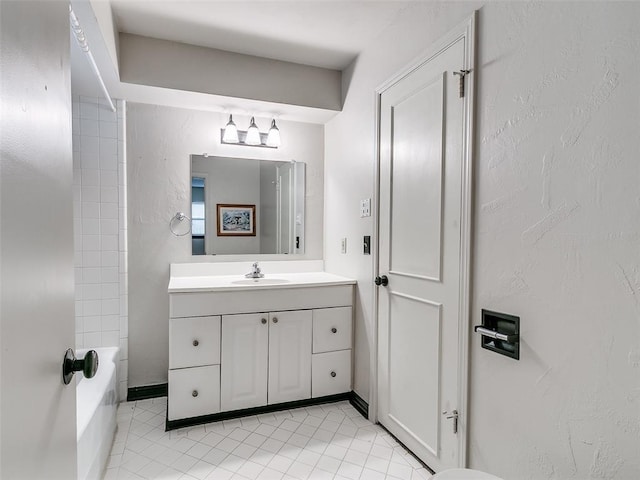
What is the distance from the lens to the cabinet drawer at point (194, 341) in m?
2.04

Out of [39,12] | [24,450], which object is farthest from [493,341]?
[39,12]

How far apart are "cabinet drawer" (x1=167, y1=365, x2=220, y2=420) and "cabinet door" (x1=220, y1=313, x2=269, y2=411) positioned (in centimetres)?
5

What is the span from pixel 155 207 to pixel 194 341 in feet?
3.28

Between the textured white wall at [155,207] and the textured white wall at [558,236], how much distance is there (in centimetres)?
181

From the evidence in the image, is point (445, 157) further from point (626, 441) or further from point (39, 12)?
point (39, 12)

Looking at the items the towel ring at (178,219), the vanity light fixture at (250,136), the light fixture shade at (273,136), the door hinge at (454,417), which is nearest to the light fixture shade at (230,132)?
the vanity light fixture at (250,136)

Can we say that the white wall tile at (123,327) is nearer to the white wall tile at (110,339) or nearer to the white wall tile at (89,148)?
the white wall tile at (110,339)

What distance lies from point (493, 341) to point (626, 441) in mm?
459

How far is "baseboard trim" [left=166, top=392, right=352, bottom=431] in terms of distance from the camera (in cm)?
207

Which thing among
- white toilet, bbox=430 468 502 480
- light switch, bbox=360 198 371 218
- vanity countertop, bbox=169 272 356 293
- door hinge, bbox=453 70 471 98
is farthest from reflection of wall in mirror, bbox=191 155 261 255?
white toilet, bbox=430 468 502 480

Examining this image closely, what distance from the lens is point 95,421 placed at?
1576 millimetres

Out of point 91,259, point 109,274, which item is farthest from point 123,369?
point 91,259

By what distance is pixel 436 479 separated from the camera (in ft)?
3.28

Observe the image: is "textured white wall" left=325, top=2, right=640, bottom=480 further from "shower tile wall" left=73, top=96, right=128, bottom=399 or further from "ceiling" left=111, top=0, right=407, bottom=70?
"shower tile wall" left=73, top=96, right=128, bottom=399
